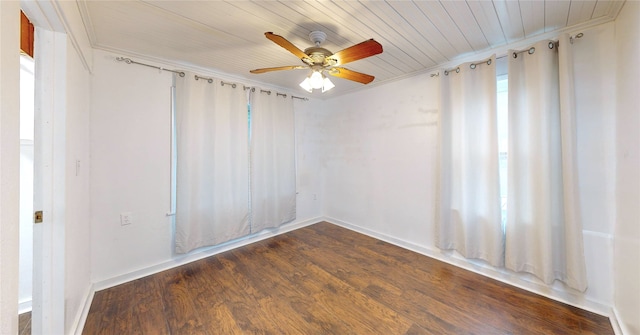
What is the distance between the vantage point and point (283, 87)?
342cm

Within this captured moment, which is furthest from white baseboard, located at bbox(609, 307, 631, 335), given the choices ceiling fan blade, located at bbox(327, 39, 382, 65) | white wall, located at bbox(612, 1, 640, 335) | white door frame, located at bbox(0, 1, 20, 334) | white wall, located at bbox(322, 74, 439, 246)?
white door frame, located at bbox(0, 1, 20, 334)

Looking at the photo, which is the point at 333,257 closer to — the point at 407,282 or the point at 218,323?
the point at 407,282

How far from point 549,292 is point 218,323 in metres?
2.75

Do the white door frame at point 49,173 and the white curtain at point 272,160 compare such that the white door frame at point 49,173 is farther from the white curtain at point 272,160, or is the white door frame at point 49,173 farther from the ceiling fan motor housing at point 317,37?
the white curtain at point 272,160

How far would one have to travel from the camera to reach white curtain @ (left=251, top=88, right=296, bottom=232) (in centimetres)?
306

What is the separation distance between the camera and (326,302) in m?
1.91

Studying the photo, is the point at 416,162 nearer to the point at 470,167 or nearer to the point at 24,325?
the point at 470,167

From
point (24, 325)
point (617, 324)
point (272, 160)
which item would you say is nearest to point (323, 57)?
point (272, 160)

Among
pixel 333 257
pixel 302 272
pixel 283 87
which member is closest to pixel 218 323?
pixel 302 272

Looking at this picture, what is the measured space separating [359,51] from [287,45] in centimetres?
51

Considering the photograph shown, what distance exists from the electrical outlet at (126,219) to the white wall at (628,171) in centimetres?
385

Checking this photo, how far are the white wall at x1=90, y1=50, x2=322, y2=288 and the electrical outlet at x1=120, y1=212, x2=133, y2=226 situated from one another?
3 cm

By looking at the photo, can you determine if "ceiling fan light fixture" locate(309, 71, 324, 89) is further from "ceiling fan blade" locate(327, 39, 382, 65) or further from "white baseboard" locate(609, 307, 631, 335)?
"white baseboard" locate(609, 307, 631, 335)

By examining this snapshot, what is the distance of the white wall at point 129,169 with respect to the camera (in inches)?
80.9
